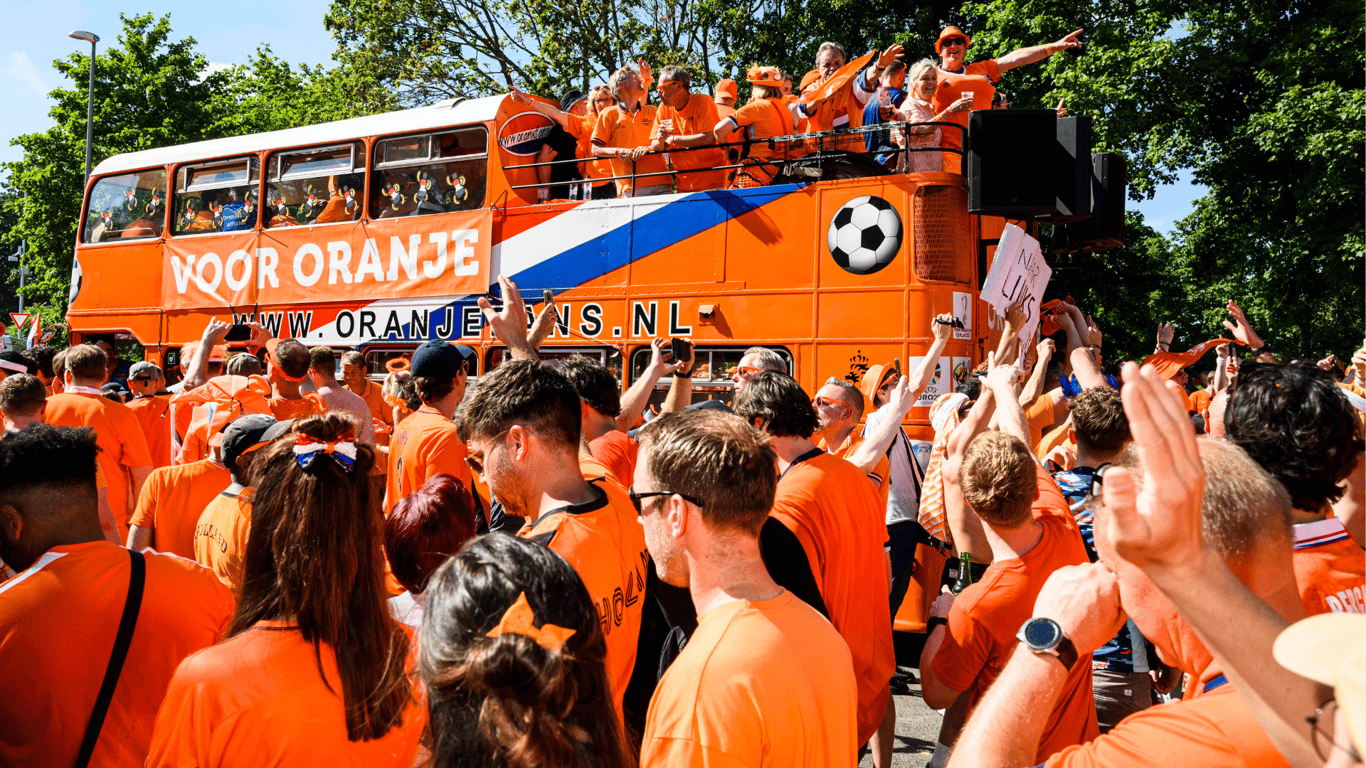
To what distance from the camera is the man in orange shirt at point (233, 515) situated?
350cm

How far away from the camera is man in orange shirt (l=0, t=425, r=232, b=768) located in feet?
7.73

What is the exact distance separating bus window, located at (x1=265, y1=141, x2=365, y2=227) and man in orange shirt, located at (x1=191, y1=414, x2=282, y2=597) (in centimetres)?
770

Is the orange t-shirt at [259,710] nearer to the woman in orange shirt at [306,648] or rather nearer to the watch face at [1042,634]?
the woman in orange shirt at [306,648]

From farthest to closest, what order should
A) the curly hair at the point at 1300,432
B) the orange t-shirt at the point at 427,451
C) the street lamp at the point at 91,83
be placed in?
the street lamp at the point at 91,83 → the orange t-shirt at the point at 427,451 → the curly hair at the point at 1300,432

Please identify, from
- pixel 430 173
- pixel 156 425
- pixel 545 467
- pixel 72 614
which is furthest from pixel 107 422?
pixel 430 173

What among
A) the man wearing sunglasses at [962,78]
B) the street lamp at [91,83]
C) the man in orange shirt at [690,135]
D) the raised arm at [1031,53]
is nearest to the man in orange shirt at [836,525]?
the man wearing sunglasses at [962,78]

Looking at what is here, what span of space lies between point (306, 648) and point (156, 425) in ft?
18.8

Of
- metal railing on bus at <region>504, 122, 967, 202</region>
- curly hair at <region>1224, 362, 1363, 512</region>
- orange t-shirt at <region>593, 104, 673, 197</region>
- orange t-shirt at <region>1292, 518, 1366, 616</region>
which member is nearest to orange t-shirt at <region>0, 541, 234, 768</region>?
orange t-shirt at <region>1292, 518, 1366, 616</region>

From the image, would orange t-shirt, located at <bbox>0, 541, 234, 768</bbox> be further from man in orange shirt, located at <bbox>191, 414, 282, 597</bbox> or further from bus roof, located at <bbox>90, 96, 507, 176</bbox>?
bus roof, located at <bbox>90, 96, 507, 176</bbox>

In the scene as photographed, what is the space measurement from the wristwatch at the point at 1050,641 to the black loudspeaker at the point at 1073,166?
6.69m

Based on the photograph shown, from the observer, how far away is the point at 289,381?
6324mm

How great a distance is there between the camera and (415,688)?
83.4 inches

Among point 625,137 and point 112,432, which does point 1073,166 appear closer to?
point 625,137

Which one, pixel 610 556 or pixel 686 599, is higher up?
pixel 610 556
